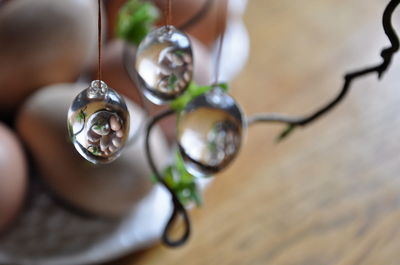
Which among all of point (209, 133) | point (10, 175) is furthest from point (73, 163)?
point (209, 133)

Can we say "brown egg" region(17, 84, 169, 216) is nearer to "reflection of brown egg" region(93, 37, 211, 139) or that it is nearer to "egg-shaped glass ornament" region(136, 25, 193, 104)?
"reflection of brown egg" region(93, 37, 211, 139)

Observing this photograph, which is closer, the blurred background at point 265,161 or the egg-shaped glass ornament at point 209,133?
the egg-shaped glass ornament at point 209,133

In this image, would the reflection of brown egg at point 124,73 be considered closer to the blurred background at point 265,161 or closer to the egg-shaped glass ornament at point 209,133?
the blurred background at point 265,161

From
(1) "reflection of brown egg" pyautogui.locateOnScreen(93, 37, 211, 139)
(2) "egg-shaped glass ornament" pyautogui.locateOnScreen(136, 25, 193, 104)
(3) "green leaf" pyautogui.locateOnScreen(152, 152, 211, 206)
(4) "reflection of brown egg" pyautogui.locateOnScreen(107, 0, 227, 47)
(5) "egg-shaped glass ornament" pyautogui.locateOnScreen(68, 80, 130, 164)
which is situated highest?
(4) "reflection of brown egg" pyautogui.locateOnScreen(107, 0, 227, 47)

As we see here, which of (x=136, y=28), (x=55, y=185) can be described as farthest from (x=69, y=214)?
(x=136, y=28)

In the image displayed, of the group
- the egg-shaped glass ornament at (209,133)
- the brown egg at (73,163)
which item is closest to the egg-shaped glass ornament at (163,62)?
the egg-shaped glass ornament at (209,133)

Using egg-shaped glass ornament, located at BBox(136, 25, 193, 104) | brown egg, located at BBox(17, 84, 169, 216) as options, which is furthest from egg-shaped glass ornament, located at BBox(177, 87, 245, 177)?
brown egg, located at BBox(17, 84, 169, 216)

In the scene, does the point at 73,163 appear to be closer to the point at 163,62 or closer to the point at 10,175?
the point at 10,175
